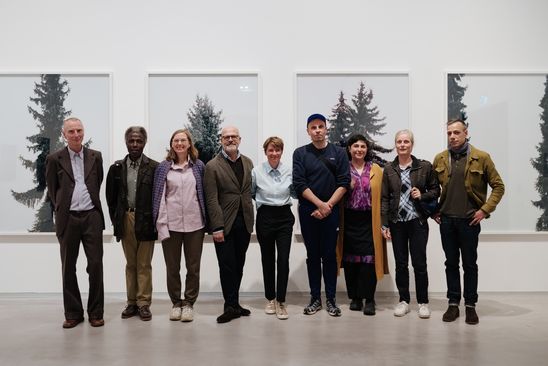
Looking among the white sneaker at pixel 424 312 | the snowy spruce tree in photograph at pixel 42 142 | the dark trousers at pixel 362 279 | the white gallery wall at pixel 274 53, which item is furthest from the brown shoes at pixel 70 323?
the white sneaker at pixel 424 312

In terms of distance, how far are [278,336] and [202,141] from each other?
2312mm

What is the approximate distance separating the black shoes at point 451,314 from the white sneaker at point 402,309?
0.34 m

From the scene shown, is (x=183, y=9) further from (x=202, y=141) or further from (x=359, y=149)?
(x=359, y=149)

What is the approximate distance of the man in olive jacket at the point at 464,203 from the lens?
3707mm

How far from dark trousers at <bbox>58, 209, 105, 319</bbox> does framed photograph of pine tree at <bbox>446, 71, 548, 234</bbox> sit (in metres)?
3.86

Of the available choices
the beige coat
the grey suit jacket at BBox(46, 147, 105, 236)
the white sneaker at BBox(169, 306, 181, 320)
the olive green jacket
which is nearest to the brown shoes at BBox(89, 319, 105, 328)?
the white sneaker at BBox(169, 306, 181, 320)

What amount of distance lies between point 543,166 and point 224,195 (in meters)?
3.58

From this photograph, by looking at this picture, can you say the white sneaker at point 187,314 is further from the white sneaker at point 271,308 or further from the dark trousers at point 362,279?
the dark trousers at point 362,279

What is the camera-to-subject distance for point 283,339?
11.0 ft

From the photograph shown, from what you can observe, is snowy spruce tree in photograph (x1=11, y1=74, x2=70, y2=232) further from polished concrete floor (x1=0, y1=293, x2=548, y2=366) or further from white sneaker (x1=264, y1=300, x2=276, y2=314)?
white sneaker (x1=264, y1=300, x2=276, y2=314)

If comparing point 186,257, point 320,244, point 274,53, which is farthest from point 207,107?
point 320,244

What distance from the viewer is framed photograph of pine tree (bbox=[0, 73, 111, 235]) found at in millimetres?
4746

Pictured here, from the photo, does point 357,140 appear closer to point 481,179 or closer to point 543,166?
point 481,179

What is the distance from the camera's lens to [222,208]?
3.79 metres
